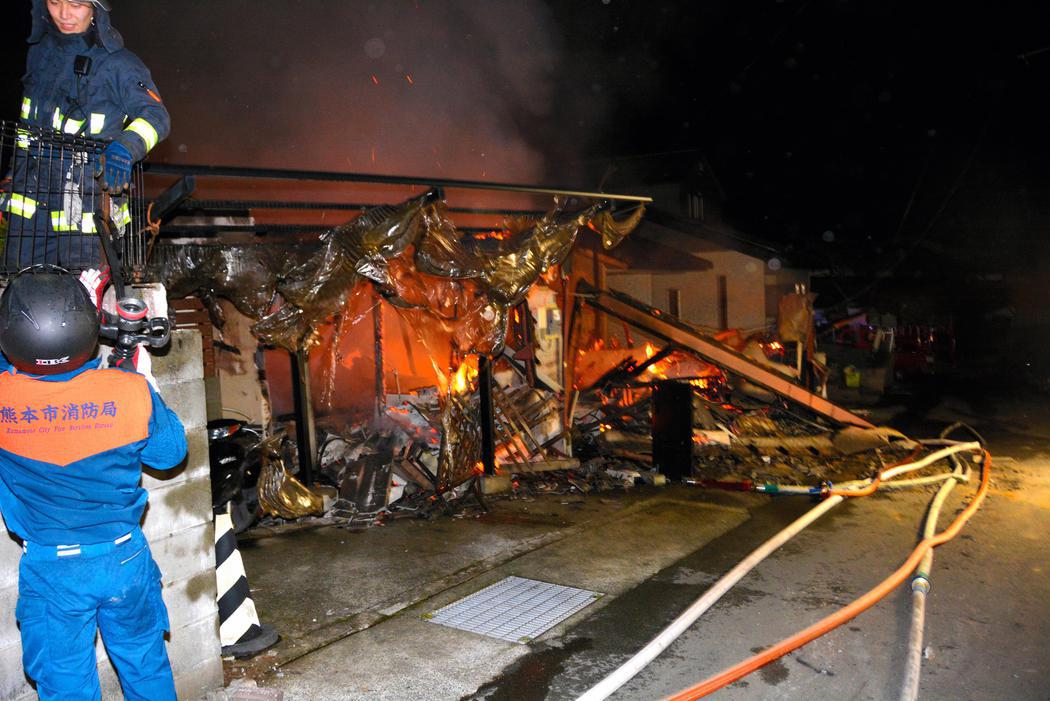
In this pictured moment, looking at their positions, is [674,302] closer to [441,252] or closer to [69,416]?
[441,252]

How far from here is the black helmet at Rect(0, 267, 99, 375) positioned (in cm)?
285

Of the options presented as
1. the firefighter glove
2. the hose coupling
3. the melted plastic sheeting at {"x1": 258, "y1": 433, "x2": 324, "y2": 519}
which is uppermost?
the firefighter glove

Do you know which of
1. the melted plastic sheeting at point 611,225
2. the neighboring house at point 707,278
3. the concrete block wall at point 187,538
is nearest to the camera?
the concrete block wall at point 187,538

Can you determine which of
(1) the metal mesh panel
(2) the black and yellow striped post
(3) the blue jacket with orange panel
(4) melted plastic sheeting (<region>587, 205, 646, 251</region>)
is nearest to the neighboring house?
(4) melted plastic sheeting (<region>587, 205, 646, 251</region>)

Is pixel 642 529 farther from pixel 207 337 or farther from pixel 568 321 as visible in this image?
pixel 207 337

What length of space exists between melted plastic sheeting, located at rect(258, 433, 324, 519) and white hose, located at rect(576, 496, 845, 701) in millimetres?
4193

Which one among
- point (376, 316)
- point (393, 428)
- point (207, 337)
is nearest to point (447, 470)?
point (393, 428)

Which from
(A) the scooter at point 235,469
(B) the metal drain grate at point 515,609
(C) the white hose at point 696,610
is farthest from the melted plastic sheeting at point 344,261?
(C) the white hose at point 696,610

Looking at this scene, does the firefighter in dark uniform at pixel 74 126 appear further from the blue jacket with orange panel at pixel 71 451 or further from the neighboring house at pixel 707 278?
the neighboring house at pixel 707 278

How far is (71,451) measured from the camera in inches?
114

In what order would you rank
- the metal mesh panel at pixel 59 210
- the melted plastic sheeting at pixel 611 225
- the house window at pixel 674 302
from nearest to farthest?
the metal mesh panel at pixel 59 210 < the melted plastic sheeting at pixel 611 225 < the house window at pixel 674 302

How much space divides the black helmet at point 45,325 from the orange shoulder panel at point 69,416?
90 millimetres

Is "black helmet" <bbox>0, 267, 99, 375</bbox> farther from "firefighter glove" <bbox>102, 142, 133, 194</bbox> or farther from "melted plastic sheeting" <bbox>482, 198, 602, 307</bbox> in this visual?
"melted plastic sheeting" <bbox>482, 198, 602, 307</bbox>

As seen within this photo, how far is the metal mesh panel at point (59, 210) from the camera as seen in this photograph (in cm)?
355
